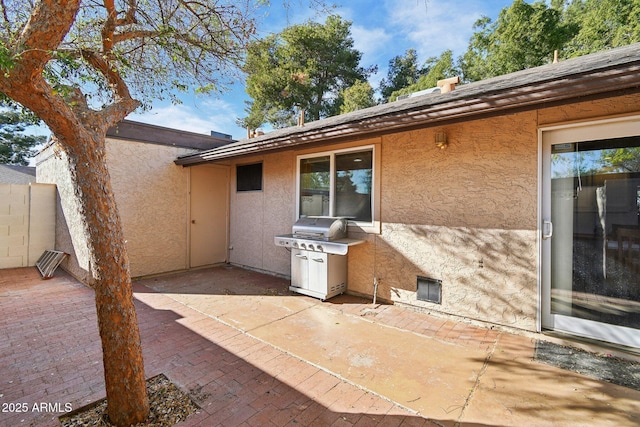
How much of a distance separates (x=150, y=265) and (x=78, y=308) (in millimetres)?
2409

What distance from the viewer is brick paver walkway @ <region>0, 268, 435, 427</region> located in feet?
8.63

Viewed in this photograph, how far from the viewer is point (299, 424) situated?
252 centimetres

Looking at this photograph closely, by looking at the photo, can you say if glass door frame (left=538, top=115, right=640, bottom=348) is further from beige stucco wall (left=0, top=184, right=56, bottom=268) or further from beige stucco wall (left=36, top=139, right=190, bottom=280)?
beige stucco wall (left=0, top=184, right=56, bottom=268)

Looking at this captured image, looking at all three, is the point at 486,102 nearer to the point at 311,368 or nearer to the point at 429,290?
the point at 429,290

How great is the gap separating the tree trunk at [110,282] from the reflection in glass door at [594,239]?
16.8 ft

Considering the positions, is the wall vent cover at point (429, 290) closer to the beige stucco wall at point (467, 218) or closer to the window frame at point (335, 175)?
the beige stucco wall at point (467, 218)

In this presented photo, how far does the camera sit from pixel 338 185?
6.37 metres

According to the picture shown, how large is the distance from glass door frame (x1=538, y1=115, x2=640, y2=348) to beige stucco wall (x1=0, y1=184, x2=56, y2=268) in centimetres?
1219

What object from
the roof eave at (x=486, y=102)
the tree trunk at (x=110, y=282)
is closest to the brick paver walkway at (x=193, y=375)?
the tree trunk at (x=110, y=282)

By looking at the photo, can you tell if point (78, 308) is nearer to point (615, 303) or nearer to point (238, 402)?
point (238, 402)

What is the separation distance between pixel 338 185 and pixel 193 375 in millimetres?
4381

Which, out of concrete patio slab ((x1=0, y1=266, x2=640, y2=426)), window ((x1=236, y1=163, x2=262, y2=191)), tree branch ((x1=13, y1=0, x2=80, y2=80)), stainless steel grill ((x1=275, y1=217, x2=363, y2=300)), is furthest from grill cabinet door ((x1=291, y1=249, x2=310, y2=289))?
tree branch ((x1=13, y1=0, x2=80, y2=80))

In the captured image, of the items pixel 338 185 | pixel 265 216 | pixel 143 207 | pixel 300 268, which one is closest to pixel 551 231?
pixel 338 185

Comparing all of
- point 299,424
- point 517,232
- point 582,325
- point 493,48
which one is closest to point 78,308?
point 299,424
